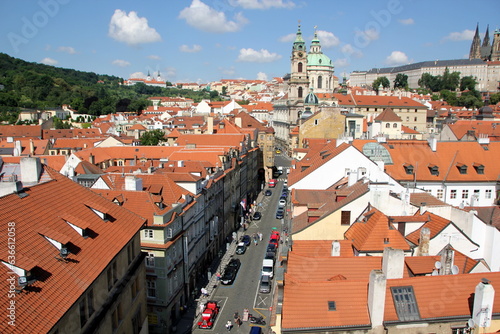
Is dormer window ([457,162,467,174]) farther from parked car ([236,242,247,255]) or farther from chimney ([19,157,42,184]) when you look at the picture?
chimney ([19,157,42,184])

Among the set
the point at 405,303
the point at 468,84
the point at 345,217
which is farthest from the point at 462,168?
the point at 468,84

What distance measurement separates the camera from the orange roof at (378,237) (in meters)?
22.9

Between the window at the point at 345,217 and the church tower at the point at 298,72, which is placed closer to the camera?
the window at the point at 345,217

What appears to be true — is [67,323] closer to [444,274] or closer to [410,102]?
[444,274]

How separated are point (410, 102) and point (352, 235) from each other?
302 feet

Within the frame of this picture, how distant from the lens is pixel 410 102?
354 ft

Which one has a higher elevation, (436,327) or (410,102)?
(410,102)

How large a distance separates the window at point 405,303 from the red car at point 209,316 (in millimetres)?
17369

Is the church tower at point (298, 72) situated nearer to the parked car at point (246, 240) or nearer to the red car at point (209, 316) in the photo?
the parked car at point (246, 240)

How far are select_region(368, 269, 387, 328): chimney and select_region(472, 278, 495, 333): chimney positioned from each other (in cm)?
359

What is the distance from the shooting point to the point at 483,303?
1645 centimetres

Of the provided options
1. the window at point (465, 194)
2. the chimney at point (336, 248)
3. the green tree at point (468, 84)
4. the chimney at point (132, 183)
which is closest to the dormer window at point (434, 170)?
the window at point (465, 194)

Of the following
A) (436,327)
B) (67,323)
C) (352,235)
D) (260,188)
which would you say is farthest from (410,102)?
(67,323)

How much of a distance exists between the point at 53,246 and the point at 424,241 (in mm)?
18234
